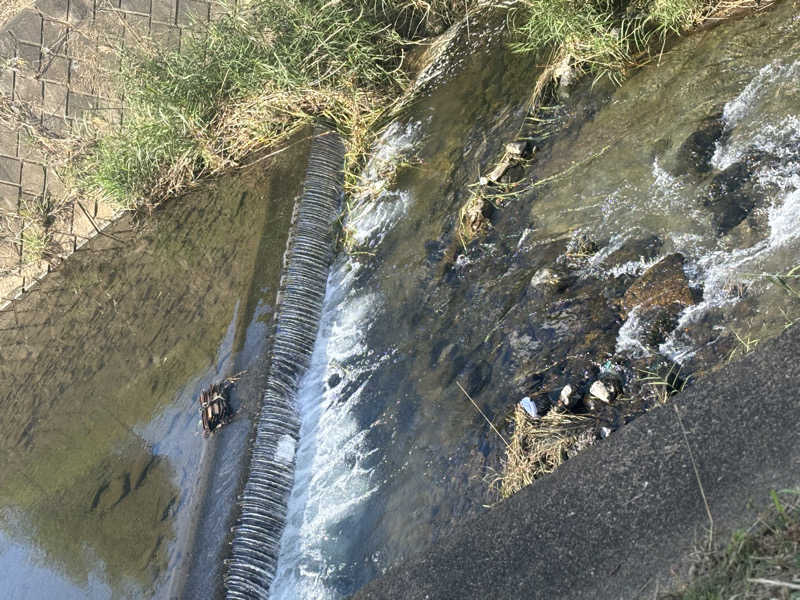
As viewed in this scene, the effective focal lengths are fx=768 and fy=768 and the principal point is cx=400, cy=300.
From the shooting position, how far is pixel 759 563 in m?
2.00

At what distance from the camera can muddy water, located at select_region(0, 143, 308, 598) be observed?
13.6ft

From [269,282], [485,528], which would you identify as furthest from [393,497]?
[269,282]

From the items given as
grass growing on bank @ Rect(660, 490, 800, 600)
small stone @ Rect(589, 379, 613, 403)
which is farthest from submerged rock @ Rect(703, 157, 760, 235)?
grass growing on bank @ Rect(660, 490, 800, 600)

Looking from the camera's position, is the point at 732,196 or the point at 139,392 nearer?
the point at 732,196

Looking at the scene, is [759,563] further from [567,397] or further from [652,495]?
[567,397]

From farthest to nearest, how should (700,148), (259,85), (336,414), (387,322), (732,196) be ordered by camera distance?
1. (259,85)
2. (387,322)
3. (336,414)
4. (700,148)
5. (732,196)

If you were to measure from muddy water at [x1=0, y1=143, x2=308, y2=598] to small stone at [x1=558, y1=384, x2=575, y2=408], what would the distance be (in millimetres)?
1709

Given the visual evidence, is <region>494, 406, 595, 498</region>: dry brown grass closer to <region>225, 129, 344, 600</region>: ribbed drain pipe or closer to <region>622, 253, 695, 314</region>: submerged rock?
<region>622, 253, 695, 314</region>: submerged rock

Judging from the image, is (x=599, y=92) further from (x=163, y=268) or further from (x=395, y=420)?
(x=163, y=268)

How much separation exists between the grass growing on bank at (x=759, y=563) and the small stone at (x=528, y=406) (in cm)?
133

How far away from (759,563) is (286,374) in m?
2.87

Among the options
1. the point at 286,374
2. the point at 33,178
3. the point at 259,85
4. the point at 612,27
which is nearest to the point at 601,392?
the point at 286,374

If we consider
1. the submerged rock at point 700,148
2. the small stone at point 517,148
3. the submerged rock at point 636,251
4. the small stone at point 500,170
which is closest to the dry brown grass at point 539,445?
the submerged rock at point 636,251

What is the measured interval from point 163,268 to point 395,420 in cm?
216
